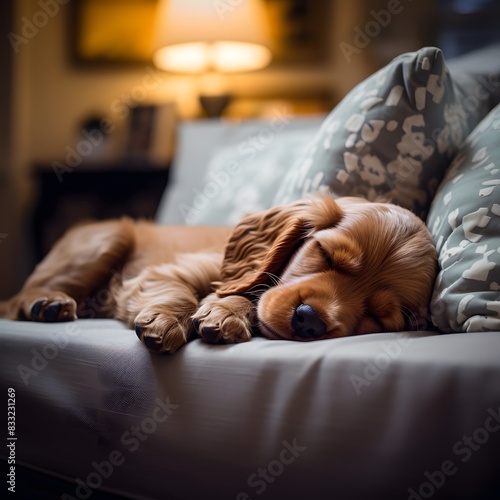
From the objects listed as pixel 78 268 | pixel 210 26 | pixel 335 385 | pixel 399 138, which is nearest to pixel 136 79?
pixel 210 26

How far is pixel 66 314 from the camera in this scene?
72.1 inches

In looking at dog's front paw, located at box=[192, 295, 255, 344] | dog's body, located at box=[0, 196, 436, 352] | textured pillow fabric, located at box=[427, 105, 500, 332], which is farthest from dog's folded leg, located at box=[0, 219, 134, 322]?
textured pillow fabric, located at box=[427, 105, 500, 332]

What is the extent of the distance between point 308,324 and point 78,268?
1.00m

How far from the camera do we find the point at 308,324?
141cm

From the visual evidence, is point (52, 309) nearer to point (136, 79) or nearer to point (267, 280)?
point (267, 280)

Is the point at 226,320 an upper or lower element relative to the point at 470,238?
lower

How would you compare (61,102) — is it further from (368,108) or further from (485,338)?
(485,338)

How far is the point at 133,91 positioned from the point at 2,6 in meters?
1.19

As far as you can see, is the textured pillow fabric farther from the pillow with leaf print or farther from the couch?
the pillow with leaf print

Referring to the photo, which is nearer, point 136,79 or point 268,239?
point 268,239

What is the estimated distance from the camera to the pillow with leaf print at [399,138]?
174 cm

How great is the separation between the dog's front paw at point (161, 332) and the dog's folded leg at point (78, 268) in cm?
57

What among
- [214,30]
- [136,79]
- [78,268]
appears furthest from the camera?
[136,79]

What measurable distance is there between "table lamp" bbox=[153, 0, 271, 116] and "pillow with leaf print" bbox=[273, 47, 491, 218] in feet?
7.01
